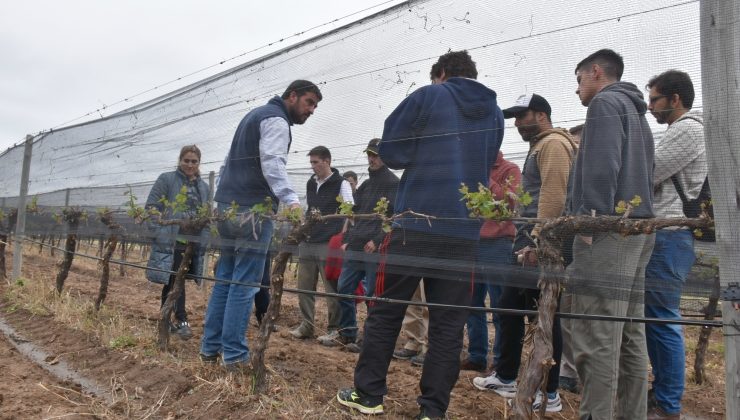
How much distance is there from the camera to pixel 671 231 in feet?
7.81

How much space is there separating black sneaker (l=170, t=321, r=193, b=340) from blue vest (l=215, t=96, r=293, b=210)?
143cm

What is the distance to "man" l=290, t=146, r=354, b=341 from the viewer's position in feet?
10.5

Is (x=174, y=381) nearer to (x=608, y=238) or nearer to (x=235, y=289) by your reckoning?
(x=235, y=289)

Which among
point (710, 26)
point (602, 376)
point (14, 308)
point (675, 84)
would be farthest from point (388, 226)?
point (14, 308)


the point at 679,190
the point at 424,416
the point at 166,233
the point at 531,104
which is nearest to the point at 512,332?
the point at 424,416

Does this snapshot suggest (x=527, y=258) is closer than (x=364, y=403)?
Yes

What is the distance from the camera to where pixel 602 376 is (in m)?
2.28

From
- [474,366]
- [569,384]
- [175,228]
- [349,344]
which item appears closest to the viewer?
[569,384]

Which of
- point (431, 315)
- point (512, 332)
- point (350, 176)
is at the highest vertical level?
point (350, 176)

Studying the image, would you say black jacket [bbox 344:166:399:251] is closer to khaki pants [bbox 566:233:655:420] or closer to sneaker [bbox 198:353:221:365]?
sneaker [bbox 198:353:221:365]

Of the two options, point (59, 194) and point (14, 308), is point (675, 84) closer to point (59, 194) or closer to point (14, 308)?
point (14, 308)

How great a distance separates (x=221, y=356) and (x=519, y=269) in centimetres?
191

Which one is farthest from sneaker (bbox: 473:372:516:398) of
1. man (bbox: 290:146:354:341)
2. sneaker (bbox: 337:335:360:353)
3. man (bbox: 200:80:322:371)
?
man (bbox: 200:80:322:371)

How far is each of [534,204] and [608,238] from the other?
85cm
